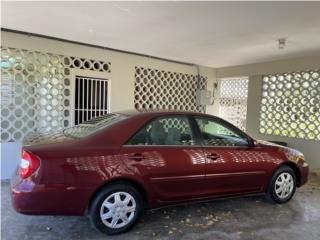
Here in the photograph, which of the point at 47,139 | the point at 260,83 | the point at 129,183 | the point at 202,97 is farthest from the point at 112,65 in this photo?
the point at 260,83

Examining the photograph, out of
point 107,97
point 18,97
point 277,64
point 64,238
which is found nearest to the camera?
point 64,238

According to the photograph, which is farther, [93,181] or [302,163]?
[302,163]

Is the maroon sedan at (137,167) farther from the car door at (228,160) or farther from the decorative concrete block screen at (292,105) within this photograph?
the decorative concrete block screen at (292,105)

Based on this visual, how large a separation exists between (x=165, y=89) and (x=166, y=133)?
3.80m

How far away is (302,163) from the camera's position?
4.07m

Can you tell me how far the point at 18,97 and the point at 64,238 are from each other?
9.69 ft

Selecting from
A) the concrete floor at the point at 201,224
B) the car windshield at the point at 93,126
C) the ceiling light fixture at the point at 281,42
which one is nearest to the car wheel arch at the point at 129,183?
the concrete floor at the point at 201,224

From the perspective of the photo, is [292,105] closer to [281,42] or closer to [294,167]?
[281,42]

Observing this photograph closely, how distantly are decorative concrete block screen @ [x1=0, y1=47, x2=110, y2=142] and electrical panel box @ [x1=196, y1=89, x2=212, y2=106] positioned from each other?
3083 millimetres

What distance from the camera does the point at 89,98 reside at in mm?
5656

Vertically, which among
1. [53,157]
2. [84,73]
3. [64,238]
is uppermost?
[84,73]

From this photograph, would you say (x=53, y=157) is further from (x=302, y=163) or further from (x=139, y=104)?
(x=139, y=104)

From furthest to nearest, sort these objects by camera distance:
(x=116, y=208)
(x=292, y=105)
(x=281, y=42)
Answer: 1. (x=292, y=105)
2. (x=281, y=42)
3. (x=116, y=208)

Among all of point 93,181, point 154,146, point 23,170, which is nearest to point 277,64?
point 154,146
